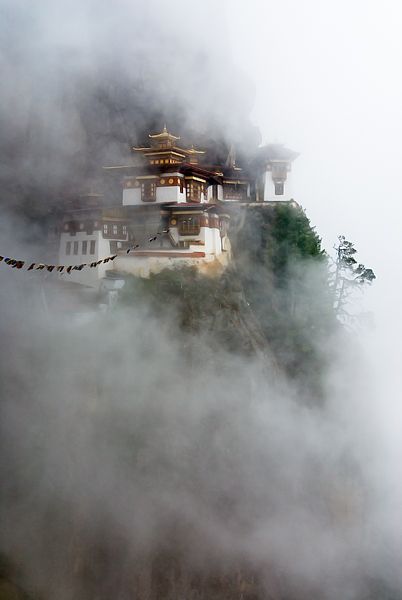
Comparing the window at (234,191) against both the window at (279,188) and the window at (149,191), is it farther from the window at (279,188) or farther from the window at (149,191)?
the window at (149,191)

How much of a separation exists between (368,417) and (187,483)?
12.8 metres

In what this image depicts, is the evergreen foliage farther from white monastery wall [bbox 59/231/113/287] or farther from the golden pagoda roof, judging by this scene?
the golden pagoda roof

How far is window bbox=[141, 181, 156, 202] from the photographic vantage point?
85.6 feet

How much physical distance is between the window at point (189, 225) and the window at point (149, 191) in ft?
7.04

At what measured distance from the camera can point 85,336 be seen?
22.1m

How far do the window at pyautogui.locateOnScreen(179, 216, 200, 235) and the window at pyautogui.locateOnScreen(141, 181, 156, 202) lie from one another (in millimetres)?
2145

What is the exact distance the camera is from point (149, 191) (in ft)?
85.6

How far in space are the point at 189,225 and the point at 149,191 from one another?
9.54 ft

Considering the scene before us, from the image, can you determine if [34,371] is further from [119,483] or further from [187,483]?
[187,483]

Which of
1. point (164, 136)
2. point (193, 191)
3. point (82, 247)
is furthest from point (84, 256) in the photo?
point (164, 136)

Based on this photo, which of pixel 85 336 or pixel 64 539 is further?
pixel 85 336

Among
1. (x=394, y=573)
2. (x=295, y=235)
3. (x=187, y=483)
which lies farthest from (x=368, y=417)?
(x=187, y=483)

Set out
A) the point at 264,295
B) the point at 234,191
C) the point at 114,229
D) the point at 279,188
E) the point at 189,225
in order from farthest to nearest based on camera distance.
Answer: the point at 234,191 → the point at 279,188 → the point at 264,295 → the point at 189,225 → the point at 114,229

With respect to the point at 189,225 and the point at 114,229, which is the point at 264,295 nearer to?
the point at 189,225
